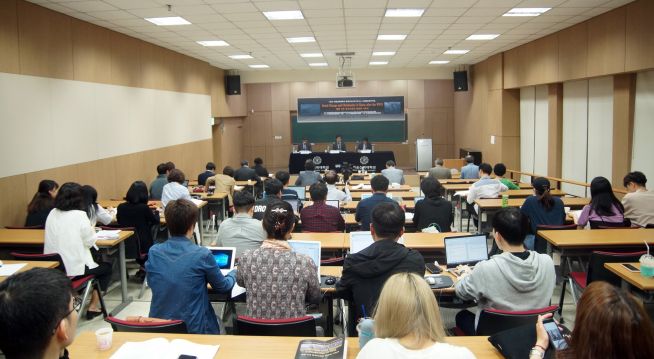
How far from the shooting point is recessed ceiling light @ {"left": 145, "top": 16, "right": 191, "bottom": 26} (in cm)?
807

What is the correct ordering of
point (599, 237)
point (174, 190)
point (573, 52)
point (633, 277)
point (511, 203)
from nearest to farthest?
1. point (633, 277)
2. point (599, 237)
3. point (511, 203)
4. point (174, 190)
5. point (573, 52)

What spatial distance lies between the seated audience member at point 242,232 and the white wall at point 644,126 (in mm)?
6714

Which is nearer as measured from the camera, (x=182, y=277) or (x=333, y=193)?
(x=182, y=277)

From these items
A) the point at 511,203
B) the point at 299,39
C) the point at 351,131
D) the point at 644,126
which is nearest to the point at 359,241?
the point at 511,203

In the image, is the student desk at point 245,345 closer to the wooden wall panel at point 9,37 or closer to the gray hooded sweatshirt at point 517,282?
the gray hooded sweatshirt at point 517,282

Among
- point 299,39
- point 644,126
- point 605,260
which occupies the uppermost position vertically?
point 299,39

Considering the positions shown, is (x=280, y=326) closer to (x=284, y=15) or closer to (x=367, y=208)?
(x=367, y=208)

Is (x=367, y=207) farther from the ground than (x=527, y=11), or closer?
closer

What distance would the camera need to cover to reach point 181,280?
10.1 ft

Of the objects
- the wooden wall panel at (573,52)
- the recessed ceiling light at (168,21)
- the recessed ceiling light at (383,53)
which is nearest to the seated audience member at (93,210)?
the recessed ceiling light at (168,21)

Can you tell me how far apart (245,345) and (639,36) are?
7.60 meters

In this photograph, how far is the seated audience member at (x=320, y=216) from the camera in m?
5.80

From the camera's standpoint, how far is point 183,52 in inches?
484

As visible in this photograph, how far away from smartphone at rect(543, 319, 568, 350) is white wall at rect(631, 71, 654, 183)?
278 inches
